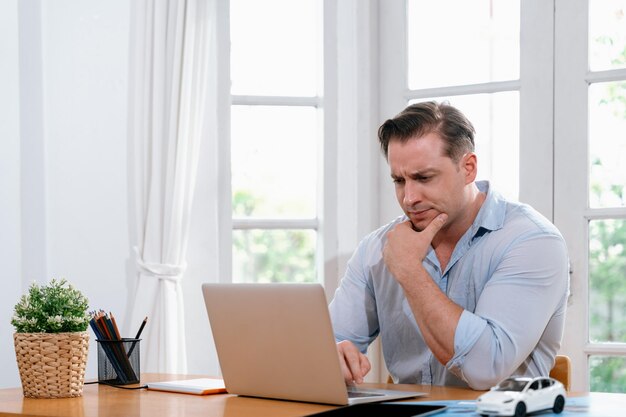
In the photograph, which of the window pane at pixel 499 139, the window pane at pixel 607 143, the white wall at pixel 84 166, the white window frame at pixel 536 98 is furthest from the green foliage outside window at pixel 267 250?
the window pane at pixel 607 143

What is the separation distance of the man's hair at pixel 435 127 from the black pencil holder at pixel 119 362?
2.69 ft

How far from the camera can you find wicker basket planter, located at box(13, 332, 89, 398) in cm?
203

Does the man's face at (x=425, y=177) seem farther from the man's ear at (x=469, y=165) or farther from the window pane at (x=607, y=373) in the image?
the window pane at (x=607, y=373)

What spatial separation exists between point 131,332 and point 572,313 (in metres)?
1.54

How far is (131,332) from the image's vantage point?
10.9 ft

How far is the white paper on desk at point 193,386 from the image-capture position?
208 cm

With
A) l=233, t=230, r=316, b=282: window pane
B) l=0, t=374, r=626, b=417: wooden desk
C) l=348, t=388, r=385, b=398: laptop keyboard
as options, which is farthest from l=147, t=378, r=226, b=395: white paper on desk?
l=233, t=230, r=316, b=282: window pane

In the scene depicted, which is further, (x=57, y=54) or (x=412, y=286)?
(x=57, y=54)

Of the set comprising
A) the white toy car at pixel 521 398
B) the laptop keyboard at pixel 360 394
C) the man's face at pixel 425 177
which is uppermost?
the man's face at pixel 425 177

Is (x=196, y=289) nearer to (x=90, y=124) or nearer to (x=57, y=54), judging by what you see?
(x=90, y=124)

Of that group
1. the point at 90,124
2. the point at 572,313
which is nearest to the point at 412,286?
the point at 572,313

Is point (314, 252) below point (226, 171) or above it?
below

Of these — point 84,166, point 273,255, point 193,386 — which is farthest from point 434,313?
point 84,166

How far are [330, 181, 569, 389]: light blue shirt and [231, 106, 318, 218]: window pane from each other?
37.6 inches
